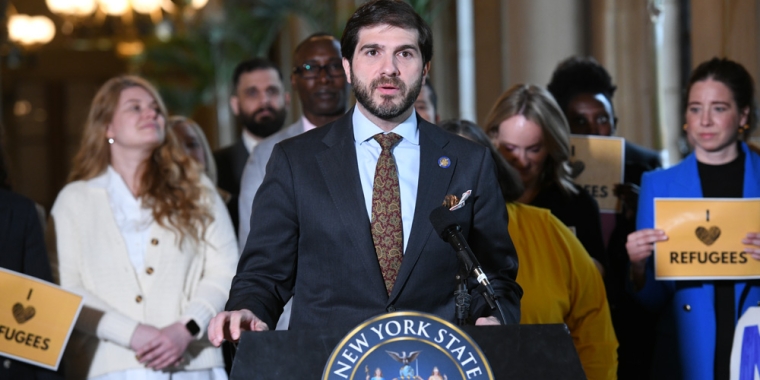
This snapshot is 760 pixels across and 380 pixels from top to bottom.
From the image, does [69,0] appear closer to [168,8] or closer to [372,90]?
[168,8]

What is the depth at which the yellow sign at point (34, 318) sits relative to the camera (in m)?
4.11

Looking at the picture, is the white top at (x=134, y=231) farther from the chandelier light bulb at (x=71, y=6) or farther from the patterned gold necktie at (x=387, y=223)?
the chandelier light bulb at (x=71, y=6)

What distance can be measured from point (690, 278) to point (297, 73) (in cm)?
222

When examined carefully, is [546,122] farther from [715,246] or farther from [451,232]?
[451,232]

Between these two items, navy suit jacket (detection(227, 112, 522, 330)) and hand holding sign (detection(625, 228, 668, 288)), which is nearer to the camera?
navy suit jacket (detection(227, 112, 522, 330))

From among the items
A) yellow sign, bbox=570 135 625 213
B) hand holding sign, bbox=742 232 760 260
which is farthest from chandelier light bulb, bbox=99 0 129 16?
hand holding sign, bbox=742 232 760 260

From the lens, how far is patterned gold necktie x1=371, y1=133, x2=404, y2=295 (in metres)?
2.83

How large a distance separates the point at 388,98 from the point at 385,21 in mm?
221

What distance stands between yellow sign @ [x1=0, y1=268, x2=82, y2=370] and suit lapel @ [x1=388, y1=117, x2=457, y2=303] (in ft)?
6.27

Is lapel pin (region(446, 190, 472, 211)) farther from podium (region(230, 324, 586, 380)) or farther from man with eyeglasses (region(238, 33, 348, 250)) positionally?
man with eyeglasses (region(238, 33, 348, 250))

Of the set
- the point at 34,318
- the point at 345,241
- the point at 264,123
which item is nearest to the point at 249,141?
the point at 264,123

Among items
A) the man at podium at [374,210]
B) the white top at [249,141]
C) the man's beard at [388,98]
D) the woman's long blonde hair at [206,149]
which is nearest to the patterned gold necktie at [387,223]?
the man at podium at [374,210]

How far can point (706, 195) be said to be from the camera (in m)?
4.43

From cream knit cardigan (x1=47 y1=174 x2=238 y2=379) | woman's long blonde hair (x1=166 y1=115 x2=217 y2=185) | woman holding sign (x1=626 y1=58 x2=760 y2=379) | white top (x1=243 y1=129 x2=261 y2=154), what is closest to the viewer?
woman holding sign (x1=626 y1=58 x2=760 y2=379)
